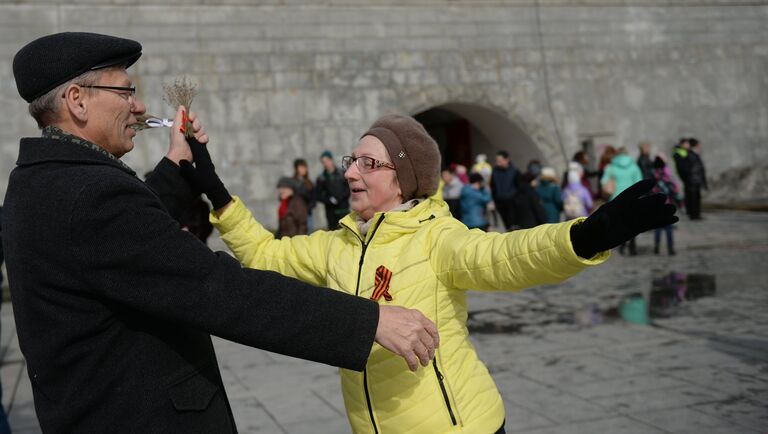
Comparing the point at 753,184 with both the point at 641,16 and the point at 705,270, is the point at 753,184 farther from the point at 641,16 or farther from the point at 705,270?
the point at 705,270

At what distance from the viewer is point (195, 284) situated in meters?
2.00

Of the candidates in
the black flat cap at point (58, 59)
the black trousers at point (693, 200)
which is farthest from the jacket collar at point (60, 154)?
the black trousers at point (693, 200)

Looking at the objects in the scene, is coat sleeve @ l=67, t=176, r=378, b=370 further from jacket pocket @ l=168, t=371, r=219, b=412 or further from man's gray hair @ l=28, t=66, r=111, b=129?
man's gray hair @ l=28, t=66, r=111, b=129

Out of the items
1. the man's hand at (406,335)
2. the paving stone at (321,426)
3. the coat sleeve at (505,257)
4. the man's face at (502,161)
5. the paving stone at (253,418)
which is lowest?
the paving stone at (253,418)

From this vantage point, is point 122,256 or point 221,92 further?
point 221,92

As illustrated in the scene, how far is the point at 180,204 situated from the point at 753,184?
18023mm

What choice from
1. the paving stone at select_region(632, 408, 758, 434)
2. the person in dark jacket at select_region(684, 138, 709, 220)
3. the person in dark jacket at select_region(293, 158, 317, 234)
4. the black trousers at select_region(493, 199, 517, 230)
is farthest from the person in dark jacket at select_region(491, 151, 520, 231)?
the paving stone at select_region(632, 408, 758, 434)

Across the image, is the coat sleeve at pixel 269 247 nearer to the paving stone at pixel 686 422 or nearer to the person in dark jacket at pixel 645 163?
the paving stone at pixel 686 422

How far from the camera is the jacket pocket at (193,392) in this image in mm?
2107

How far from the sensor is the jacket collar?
212 cm

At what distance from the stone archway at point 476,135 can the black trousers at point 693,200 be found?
3017mm

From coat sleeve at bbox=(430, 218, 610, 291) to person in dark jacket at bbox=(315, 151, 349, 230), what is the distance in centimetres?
1051

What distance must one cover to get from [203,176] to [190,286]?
3.60 ft

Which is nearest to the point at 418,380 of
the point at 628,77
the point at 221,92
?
the point at 221,92
